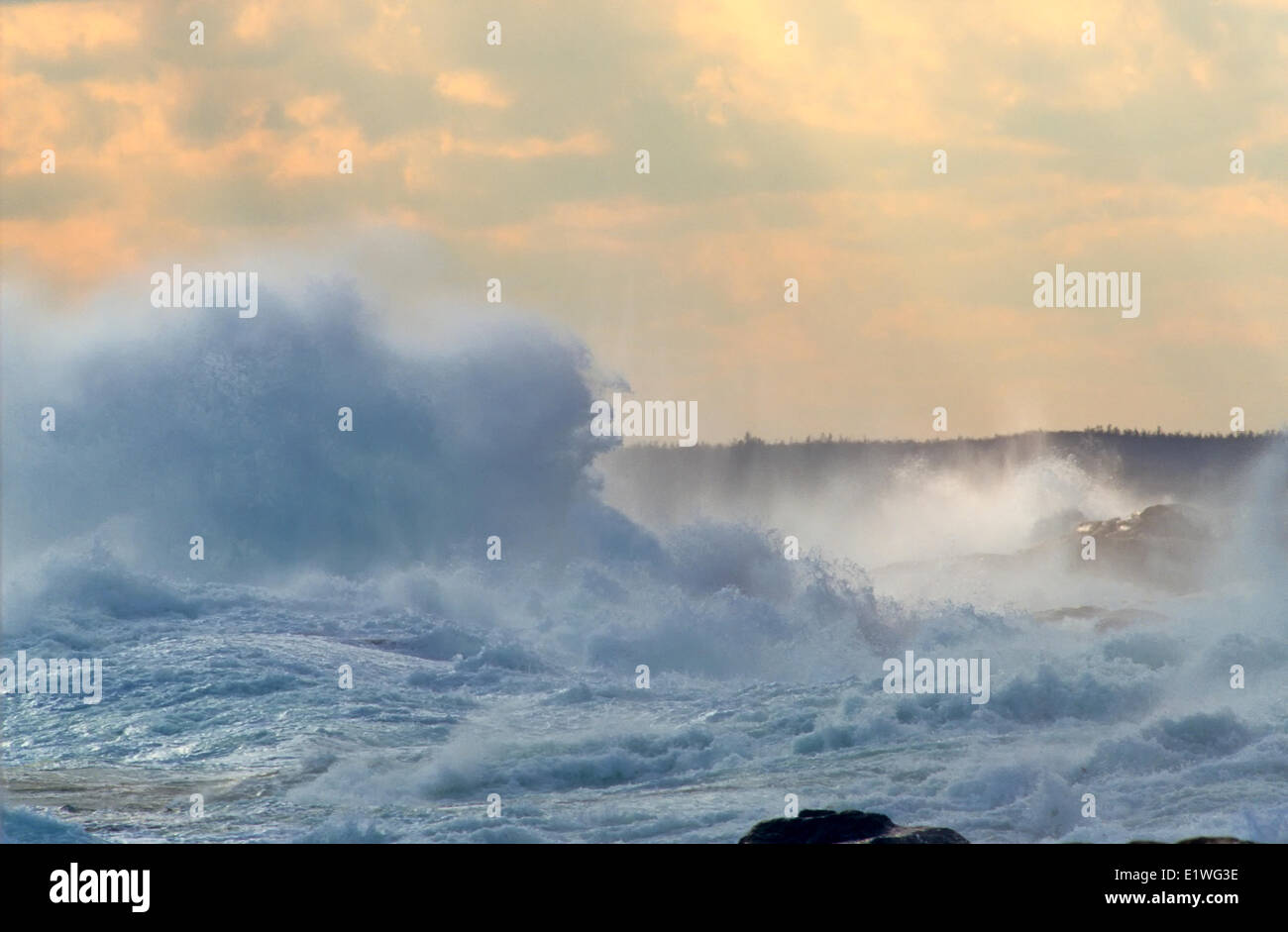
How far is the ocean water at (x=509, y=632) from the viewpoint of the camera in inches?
610

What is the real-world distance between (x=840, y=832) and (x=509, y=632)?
12994mm

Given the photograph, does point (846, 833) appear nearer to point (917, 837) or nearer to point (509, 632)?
point (917, 837)

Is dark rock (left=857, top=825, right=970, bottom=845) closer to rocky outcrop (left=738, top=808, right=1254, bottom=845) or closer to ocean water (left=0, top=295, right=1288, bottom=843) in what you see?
rocky outcrop (left=738, top=808, right=1254, bottom=845)

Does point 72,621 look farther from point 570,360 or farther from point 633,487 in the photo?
point 633,487

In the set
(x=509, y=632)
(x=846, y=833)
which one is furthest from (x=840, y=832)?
(x=509, y=632)

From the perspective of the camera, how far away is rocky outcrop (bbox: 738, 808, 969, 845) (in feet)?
38.6

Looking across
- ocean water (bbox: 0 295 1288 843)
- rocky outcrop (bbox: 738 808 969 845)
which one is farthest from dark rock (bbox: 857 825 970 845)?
ocean water (bbox: 0 295 1288 843)

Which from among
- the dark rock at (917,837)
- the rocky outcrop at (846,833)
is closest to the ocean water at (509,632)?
the rocky outcrop at (846,833)

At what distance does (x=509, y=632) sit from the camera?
24.4m

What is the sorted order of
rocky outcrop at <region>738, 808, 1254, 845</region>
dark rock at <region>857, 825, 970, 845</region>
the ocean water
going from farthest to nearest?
1. the ocean water
2. rocky outcrop at <region>738, 808, 1254, 845</region>
3. dark rock at <region>857, 825, 970, 845</region>

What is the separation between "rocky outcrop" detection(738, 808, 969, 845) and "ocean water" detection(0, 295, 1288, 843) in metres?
2.19

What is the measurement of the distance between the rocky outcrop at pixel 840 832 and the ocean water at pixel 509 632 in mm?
2189

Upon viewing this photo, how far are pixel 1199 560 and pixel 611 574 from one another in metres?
14.7
